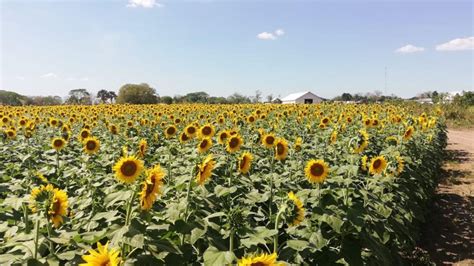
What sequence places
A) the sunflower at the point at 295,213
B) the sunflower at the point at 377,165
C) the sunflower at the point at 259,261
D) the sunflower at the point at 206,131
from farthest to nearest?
the sunflower at the point at 206,131 → the sunflower at the point at 377,165 → the sunflower at the point at 295,213 → the sunflower at the point at 259,261

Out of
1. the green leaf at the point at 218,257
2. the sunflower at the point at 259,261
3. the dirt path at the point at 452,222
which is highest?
the sunflower at the point at 259,261

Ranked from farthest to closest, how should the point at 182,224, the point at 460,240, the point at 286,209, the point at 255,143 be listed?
the point at 460,240 → the point at 255,143 → the point at 286,209 → the point at 182,224

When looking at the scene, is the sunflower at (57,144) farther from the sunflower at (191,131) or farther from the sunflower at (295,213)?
the sunflower at (295,213)

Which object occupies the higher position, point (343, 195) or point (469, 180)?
point (343, 195)

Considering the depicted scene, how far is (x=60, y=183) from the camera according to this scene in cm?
505

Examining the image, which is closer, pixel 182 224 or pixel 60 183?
pixel 182 224

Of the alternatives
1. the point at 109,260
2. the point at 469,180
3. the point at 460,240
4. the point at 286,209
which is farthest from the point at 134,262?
the point at 469,180

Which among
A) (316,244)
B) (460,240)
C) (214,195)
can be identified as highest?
(214,195)

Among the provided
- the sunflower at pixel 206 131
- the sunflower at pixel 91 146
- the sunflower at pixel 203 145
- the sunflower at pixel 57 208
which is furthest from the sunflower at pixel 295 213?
the sunflower at pixel 206 131

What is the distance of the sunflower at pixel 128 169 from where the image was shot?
2.95 meters

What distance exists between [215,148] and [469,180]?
7.35 meters

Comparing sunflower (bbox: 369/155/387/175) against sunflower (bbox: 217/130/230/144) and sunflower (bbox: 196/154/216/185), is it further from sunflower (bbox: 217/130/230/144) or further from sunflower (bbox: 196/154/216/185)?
sunflower (bbox: 196/154/216/185)

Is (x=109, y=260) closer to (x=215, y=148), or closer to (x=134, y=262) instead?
(x=134, y=262)

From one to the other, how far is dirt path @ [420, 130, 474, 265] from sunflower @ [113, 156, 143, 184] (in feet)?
15.0
